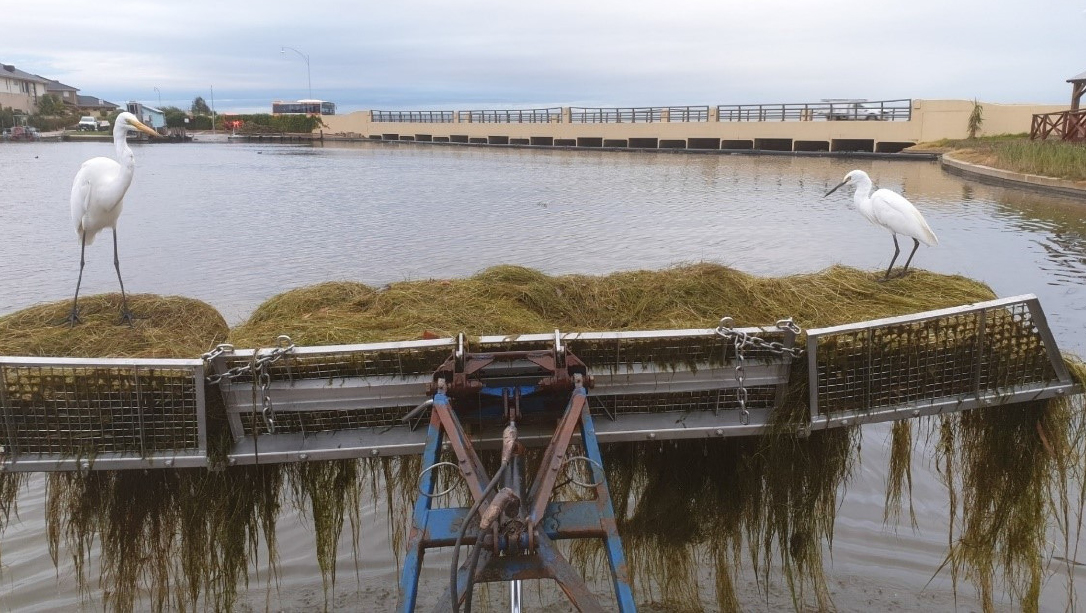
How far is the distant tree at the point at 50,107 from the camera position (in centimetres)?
8126

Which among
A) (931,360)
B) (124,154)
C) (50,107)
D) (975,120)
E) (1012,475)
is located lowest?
(1012,475)

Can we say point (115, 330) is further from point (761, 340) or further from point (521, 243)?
point (521, 243)

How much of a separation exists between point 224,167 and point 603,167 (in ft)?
63.1

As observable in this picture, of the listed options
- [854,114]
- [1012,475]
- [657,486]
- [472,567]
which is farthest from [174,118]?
[472,567]

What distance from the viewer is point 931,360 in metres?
3.62

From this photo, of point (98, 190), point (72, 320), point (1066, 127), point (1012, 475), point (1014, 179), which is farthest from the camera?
point (1066, 127)

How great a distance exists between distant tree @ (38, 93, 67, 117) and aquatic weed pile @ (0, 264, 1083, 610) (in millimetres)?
93661

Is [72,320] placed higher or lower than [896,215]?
lower

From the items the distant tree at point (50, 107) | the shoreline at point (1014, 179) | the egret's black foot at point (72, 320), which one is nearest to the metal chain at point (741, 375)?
the egret's black foot at point (72, 320)

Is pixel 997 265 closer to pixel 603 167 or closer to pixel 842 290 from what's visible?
pixel 842 290

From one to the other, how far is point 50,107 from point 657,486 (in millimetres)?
96938

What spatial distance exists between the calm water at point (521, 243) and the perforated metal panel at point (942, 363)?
1508 millimetres

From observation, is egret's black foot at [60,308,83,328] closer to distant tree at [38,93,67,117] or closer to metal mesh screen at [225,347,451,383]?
metal mesh screen at [225,347,451,383]

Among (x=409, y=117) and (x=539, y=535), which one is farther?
(x=409, y=117)
